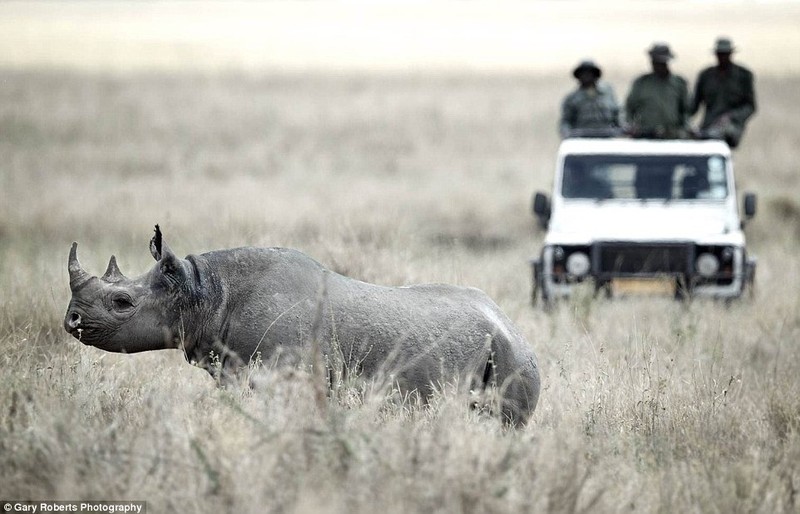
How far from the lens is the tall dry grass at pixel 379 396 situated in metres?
5.54

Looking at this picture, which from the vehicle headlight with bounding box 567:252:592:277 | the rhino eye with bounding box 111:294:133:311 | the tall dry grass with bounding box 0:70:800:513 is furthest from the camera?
the vehicle headlight with bounding box 567:252:592:277

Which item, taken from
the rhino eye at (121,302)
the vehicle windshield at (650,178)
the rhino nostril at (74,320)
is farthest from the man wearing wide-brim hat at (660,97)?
the rhino nostril at (74,320)

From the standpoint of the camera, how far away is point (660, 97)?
47.3ft

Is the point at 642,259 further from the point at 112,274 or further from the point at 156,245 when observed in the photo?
the point at 112,274

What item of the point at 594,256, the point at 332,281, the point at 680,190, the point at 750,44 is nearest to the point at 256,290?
the point at 332,281

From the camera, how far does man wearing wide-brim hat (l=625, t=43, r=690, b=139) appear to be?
1434cm

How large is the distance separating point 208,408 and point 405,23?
349 feet

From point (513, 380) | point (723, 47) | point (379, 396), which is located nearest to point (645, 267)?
point (723, 47)

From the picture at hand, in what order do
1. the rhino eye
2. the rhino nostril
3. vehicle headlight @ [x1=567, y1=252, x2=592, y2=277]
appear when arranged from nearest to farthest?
the rhino nostril → the rhino eye → vehicle headlight @ [x1=567, y1=252, x2=592, y2=277]

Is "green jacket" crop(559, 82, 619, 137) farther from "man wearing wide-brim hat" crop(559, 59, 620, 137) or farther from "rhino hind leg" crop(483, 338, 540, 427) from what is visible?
"rhino hind leg" crop(483, 338, 540, 427)

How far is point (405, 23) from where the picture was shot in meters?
111

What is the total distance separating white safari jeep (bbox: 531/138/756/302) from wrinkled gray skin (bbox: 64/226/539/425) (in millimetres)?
4474

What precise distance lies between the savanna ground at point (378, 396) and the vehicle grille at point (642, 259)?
0.42m

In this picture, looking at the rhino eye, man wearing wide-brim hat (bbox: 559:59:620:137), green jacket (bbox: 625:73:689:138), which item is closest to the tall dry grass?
the rhino eye
